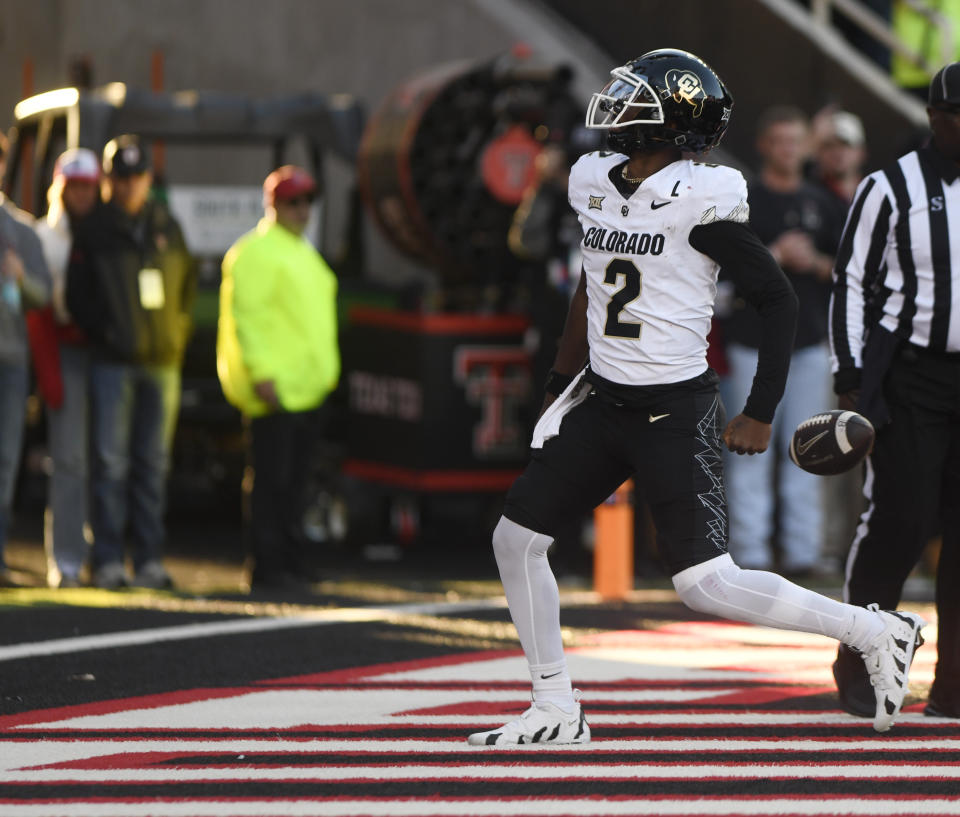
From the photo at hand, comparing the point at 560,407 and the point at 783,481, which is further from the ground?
the point at 560,407

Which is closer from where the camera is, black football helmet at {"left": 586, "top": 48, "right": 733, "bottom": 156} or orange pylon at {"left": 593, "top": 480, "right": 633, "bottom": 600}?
black football helmet at {"left": 586, "top": 48, "right": 733, "bottom": 156}

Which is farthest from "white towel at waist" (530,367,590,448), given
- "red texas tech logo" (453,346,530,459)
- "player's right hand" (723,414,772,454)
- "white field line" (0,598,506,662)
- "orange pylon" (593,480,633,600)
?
"red texas tech logo" (453,346,530,459)

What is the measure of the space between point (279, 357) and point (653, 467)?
4711 mm

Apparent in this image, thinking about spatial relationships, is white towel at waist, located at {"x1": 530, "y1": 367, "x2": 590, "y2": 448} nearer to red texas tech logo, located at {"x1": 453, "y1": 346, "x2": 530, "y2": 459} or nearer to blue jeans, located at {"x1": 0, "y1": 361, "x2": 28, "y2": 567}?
blue jeans, located at {"x1": 0, "y1": 361, "x2": 28, "y2": 567}

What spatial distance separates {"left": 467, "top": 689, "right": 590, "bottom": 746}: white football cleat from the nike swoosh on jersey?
104 centimetres

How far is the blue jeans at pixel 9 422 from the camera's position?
10.4m

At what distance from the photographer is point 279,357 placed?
1047 centimetres

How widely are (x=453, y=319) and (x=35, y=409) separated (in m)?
2.42

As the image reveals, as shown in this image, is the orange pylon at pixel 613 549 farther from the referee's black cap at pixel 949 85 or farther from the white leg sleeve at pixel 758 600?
the white leg sleeve at pixel 758 600

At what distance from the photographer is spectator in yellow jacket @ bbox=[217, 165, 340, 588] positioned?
10445 mm

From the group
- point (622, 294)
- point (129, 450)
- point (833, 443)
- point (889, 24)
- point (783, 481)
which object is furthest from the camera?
point (889, 24)

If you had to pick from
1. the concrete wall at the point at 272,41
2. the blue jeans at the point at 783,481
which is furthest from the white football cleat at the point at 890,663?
the concrete wall at the point at 272,41

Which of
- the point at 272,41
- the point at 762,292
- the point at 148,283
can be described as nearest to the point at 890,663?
the point at 762,292

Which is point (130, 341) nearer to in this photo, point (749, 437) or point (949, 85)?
point (949, 85)
